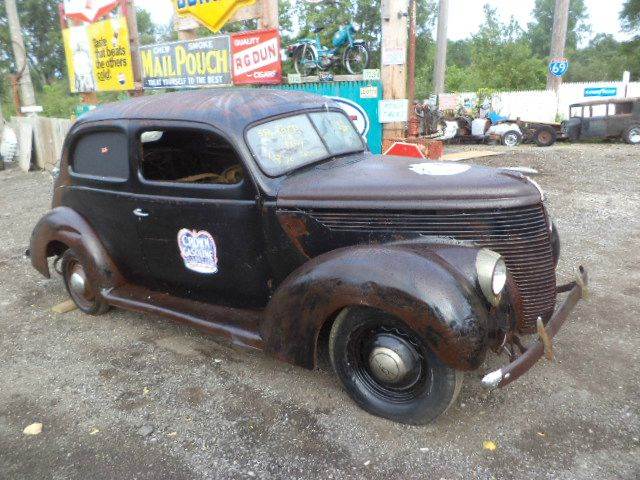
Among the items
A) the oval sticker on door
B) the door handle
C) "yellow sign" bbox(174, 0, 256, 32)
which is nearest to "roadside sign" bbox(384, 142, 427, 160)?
the oval sticker on door

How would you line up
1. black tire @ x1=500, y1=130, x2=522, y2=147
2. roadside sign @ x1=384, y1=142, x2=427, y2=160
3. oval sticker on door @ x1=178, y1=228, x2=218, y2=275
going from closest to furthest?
oval sticker on door @ x1=178, y1=228, x2=218, y2=275 → roadside sign @ x1=384, y1=142, x2=427, y2=160 → black tire @ x1=500, y1=130, x2=522, y2=147

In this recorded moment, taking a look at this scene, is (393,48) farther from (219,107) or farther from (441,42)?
(441,42)

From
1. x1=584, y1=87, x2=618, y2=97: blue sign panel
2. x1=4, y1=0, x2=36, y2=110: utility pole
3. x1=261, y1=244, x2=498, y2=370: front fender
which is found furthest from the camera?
x1=584, y1=87, x2=618, y2=97: blue sign panel

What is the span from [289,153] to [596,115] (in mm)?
14507

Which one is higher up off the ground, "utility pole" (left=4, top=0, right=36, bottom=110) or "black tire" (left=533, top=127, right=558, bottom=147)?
"utility pole" (left=4, top=0, right=36, bottom=110)

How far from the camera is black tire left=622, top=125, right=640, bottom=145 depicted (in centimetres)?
1385

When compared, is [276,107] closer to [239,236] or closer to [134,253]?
[239,236]

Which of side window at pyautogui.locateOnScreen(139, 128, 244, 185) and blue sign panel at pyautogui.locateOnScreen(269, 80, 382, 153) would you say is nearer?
side window at pyautogui.locateOnScreen(139, 128, 244, 185)

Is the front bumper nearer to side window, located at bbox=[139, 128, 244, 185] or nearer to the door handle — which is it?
side window, located at bbox=[139, 128, 244, 185]

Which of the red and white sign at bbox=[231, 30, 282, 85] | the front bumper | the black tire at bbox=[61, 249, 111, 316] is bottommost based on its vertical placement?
the black tire at bbox=[61, 249, 111, 316]

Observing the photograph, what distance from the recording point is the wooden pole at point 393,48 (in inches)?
228

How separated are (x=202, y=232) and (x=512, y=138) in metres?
14.3

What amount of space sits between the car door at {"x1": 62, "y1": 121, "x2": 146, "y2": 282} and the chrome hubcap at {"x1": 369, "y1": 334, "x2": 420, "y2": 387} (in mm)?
1970

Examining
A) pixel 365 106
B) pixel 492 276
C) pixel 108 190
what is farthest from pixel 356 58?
pixel 492 276
